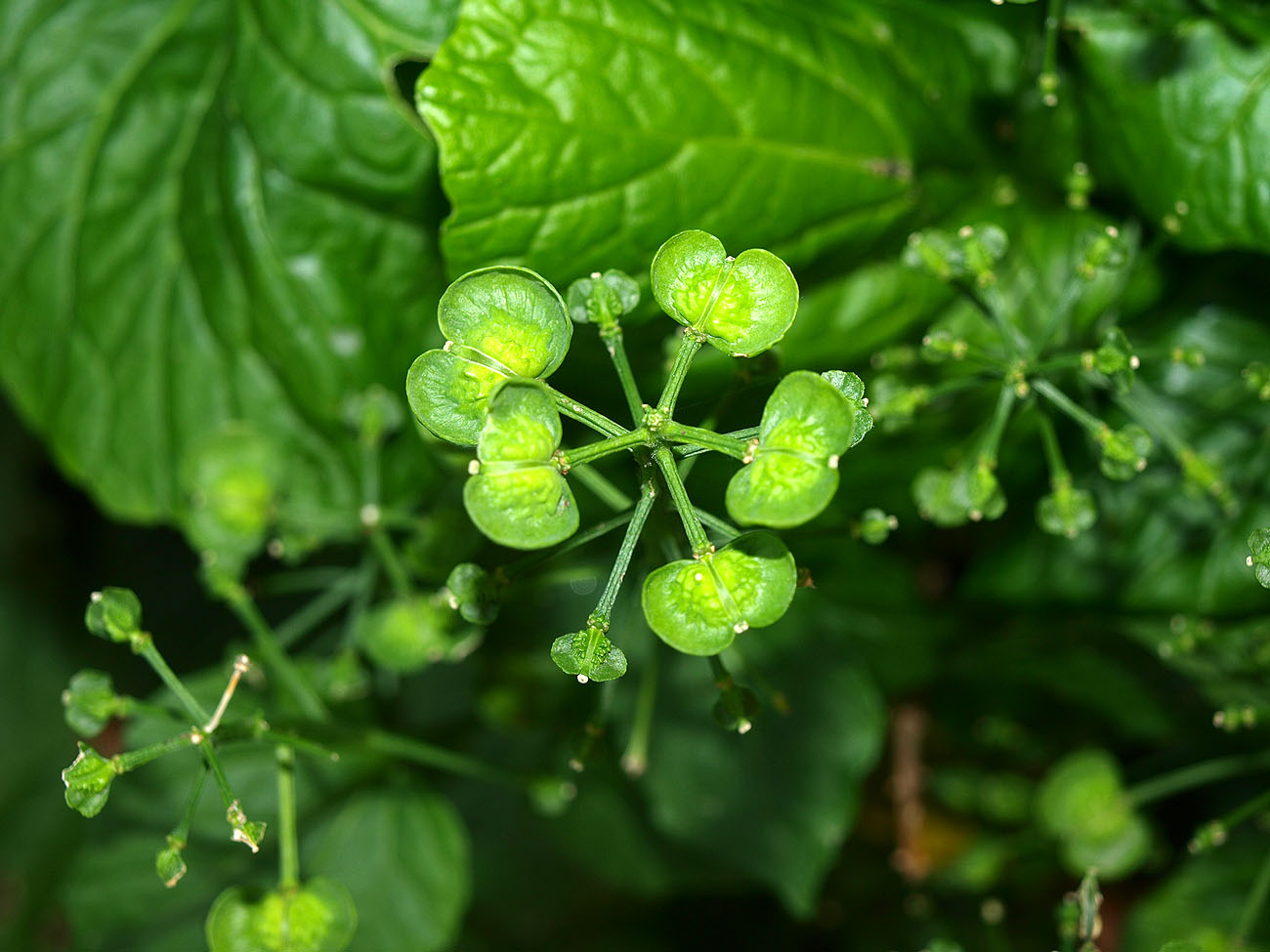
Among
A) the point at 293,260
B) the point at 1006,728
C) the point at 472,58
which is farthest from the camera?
the point at 1006,728

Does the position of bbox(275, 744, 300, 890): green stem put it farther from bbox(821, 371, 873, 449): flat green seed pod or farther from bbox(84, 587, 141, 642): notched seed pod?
bbox(821, 371, 873, 449): flat green seed pod

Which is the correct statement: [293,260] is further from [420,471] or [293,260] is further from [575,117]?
[575,117]

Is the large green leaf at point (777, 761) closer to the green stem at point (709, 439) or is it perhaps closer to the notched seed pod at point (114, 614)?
the notched seed pod at point (114, 614)

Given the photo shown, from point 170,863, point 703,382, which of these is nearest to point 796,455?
point 703,382

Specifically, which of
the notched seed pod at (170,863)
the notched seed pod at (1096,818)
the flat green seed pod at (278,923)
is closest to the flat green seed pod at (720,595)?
the notched seed pod at (170,863)

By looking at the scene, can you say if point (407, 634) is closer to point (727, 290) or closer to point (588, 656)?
point (588, 656)

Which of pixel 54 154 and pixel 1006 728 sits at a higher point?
pixel 54 154

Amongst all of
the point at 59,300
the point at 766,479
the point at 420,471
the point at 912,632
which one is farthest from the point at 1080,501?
the point at 59,300

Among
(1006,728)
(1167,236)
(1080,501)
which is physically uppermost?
(1167,236)
